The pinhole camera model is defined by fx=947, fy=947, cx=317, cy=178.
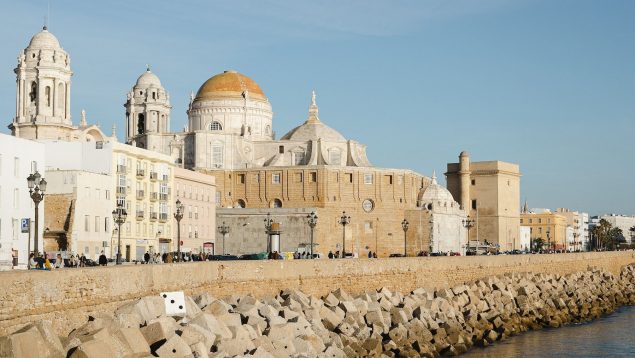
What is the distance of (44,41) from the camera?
6166cm

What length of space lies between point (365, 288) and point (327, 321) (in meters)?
6.72

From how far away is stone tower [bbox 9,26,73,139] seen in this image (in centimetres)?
6006

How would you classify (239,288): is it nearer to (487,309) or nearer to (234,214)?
(487,309)

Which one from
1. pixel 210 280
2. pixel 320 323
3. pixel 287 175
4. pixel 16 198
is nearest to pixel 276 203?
pixel 287 175

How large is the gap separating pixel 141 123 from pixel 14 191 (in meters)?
42.1

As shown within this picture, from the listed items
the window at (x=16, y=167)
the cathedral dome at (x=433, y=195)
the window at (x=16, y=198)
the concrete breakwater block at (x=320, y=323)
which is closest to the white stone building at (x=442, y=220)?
the cathedral dome at (x=433, y=195)

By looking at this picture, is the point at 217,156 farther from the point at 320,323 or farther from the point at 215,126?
the point at 320,323

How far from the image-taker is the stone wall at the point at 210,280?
649 inches

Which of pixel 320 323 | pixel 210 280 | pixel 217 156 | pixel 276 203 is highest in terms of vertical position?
pixel 217 156

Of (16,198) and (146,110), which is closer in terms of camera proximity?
(16,198)

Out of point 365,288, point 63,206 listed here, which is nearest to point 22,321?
point 365,288

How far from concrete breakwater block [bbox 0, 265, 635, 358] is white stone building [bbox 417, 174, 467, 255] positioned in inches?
1400

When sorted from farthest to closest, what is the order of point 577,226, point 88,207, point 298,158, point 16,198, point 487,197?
point 577,226 < point 487,197 < point 298,158 < point 88,207 < point 16,198

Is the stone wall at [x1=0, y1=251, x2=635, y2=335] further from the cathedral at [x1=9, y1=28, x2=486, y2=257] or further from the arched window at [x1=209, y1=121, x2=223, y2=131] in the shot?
the arched window at [x1=209, y1=121, x2=223, y2=131]
